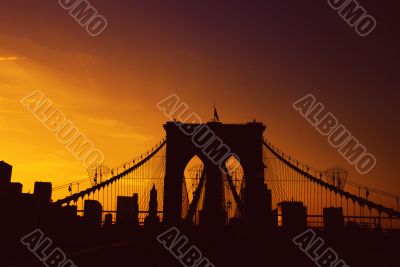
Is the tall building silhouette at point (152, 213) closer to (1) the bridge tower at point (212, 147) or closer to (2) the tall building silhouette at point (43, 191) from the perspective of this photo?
(1) the bridge tower at point (212, 147)

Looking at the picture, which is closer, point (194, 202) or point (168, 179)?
point (168, 179)

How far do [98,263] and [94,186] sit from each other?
73.4 feet

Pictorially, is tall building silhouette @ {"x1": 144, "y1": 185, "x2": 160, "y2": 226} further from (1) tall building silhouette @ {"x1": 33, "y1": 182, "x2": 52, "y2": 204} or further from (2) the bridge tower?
(1) tall building silhouette @ {"x1": 33, "y1": 182, "x2": 52, "y2": 204}

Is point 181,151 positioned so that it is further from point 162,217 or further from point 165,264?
point 165,264

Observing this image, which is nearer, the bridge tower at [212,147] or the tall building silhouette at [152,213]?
the tall building silhouette at [152,213]

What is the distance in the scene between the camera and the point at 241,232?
36.0 meters

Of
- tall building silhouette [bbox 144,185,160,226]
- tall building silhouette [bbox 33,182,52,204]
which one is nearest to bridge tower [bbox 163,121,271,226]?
tall building silhouette [bbox 144,185,160,226]

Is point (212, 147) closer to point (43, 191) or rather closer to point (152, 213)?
point (152, 213)

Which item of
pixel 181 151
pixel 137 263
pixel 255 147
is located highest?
pixel 255 147

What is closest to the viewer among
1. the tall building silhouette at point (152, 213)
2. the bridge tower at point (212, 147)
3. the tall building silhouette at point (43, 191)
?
the tall building silhouette at point (43, 191)

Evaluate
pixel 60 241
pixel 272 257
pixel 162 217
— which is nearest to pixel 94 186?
pixel 162 217

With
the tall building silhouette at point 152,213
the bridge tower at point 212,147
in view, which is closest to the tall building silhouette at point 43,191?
the tall building silhouette at point 152,213

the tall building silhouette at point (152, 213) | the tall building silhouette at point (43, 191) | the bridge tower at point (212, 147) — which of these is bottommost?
the tall building silhouette at point (43, 191)

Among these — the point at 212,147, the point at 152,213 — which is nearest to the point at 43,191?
the point at 152,213
